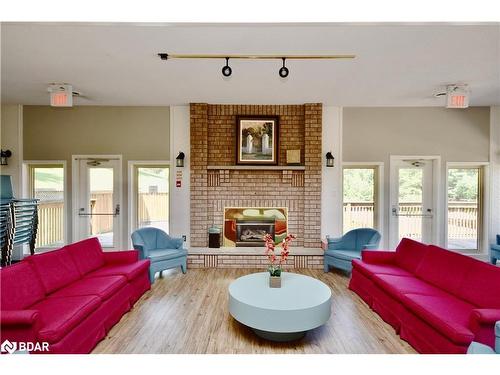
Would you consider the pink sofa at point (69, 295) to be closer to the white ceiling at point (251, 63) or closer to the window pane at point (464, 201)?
the white ceiling at point (251, 63)

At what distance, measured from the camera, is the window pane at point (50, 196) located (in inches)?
182

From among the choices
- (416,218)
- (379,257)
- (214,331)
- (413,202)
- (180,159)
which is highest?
(180,159)

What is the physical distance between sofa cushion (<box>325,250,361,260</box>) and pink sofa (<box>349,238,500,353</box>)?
0.43 m

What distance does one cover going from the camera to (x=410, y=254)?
3146mm

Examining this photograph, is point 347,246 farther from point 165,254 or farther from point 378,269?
point 165,254

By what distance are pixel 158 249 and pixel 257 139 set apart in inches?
95.8

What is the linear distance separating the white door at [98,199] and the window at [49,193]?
1.08 ft

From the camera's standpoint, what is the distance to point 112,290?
2.51 meters

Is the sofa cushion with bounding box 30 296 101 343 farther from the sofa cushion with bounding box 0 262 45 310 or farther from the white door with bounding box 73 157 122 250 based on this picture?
the white door with bounding box 73 157 122 250

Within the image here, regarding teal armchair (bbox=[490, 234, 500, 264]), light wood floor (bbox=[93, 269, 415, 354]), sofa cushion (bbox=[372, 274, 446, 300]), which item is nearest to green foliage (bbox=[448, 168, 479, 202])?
teal armchair (bbox=[490, 234, 500, 264])

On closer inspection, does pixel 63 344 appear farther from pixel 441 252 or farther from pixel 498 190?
pixel 498 190

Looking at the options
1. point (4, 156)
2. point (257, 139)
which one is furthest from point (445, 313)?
point (4, 156)

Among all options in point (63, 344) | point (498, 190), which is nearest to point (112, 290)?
point (63, 344)

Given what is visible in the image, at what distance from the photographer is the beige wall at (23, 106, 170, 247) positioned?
4508 millimetres
